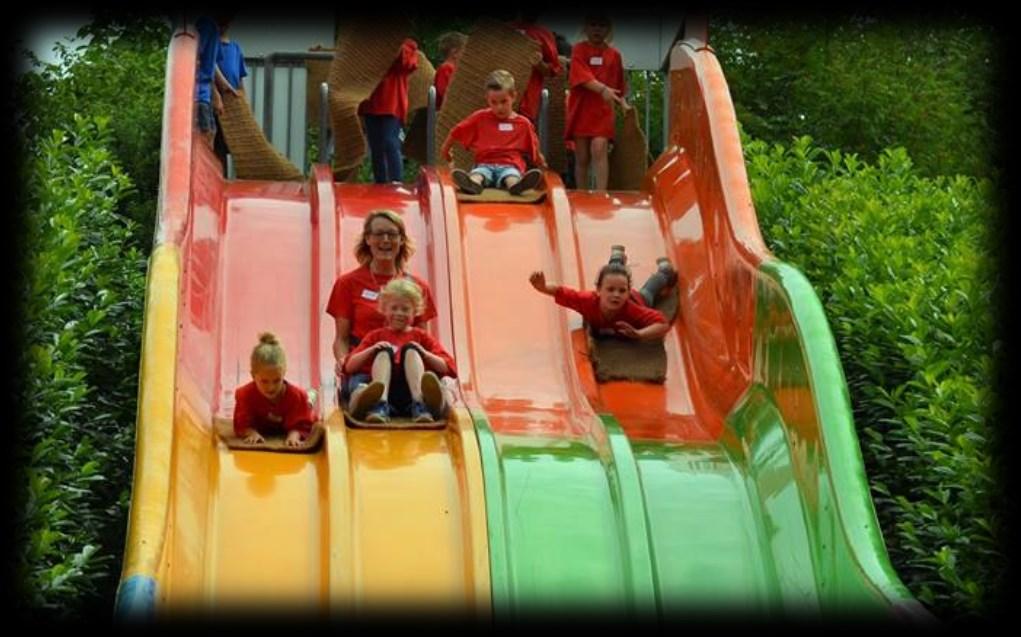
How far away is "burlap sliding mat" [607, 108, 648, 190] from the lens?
41.7 feet

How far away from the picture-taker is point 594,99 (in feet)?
42.5

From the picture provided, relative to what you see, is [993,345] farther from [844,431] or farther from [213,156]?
[213,156]

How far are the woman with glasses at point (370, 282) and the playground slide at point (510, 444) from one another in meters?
0.19

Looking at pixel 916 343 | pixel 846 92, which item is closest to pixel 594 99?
pixel 916 343

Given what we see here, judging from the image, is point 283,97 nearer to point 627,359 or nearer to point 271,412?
point 627,359

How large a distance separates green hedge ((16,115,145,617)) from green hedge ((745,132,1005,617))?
Result: 3267 millimetres

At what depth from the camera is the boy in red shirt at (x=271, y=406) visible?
29.2ft

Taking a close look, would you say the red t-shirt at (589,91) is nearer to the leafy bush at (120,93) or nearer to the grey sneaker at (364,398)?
the leafy bush at (120,93)

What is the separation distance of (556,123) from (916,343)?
150 inches

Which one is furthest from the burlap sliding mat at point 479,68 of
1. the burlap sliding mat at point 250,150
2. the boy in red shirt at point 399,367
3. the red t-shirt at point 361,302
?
the boy in red shirt at point 399,367

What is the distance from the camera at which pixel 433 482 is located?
28.4 ft

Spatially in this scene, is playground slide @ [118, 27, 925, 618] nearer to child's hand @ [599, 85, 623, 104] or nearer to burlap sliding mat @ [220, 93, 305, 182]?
burlap sliding mat @ [220, 93, 305, 182]

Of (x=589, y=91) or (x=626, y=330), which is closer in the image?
(x=626, y=330)

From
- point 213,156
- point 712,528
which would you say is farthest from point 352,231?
point 712,528
